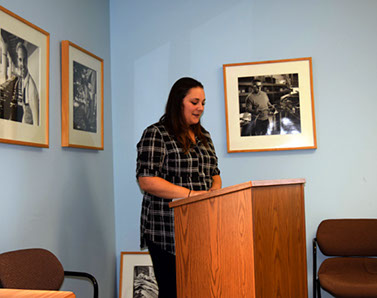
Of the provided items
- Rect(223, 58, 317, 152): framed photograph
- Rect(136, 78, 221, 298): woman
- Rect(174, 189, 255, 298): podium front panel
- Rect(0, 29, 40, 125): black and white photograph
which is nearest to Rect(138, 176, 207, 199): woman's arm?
Rect(136, 78, 221, 298): woman

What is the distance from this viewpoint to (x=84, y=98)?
10.4 ft

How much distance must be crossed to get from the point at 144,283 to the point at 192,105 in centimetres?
176

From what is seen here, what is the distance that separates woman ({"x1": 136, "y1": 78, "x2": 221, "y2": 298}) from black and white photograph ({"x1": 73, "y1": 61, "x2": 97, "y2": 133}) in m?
0.87

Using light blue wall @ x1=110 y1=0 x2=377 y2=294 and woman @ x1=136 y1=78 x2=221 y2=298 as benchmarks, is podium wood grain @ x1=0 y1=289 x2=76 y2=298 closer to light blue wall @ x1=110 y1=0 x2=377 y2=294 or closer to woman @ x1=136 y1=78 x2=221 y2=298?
woman @ x1=136 y1=78 x2=221 y2=298

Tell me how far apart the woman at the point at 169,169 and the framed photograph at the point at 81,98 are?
2.64 feet

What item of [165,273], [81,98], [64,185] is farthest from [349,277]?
[81,98]

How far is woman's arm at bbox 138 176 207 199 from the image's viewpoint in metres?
2.22

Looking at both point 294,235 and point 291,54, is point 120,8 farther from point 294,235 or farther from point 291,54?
point 294,235

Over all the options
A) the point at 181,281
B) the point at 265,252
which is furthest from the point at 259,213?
the point at 181,281

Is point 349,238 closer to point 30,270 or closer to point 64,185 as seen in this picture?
point 64,185

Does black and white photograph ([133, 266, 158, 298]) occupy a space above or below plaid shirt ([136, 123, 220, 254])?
below

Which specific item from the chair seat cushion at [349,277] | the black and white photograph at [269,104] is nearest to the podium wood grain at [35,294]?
the chair seat cushion at [349,277]

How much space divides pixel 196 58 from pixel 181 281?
224 cm

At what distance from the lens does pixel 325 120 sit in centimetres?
349
